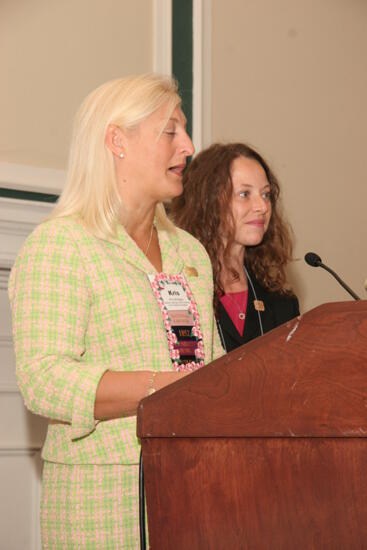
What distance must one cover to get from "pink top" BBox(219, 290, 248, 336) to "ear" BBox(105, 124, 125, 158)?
2.66ft

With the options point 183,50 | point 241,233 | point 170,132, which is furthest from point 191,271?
point 183,50

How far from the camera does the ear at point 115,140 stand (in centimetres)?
184

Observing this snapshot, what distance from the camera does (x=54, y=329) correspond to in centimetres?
151

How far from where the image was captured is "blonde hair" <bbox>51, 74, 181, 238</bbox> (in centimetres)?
178

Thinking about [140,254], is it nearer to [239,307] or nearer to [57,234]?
[57,234]

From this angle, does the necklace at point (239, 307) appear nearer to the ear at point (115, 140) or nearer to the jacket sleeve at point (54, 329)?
the ear at point (115, 140)

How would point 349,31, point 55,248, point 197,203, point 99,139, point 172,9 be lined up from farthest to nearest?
→ point 349,31 < point 172,9 < point 197,203 < point 99,139 < point 55,248

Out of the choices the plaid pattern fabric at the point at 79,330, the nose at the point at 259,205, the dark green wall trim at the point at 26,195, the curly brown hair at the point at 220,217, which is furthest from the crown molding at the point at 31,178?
the plaid pattern fabric at the point at 79,330

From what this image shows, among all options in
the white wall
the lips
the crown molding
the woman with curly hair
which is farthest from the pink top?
the white wall

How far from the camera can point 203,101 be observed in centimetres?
338

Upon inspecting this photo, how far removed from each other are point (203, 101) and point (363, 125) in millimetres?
976

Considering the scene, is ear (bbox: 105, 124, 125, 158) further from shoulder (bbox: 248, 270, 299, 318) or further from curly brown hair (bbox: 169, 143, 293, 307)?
shoulder (bbox: 248, 270, 299, 318)

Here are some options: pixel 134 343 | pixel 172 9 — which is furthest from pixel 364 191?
pixel 134 343

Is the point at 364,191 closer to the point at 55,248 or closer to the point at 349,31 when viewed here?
Answer: the point at 349,31
